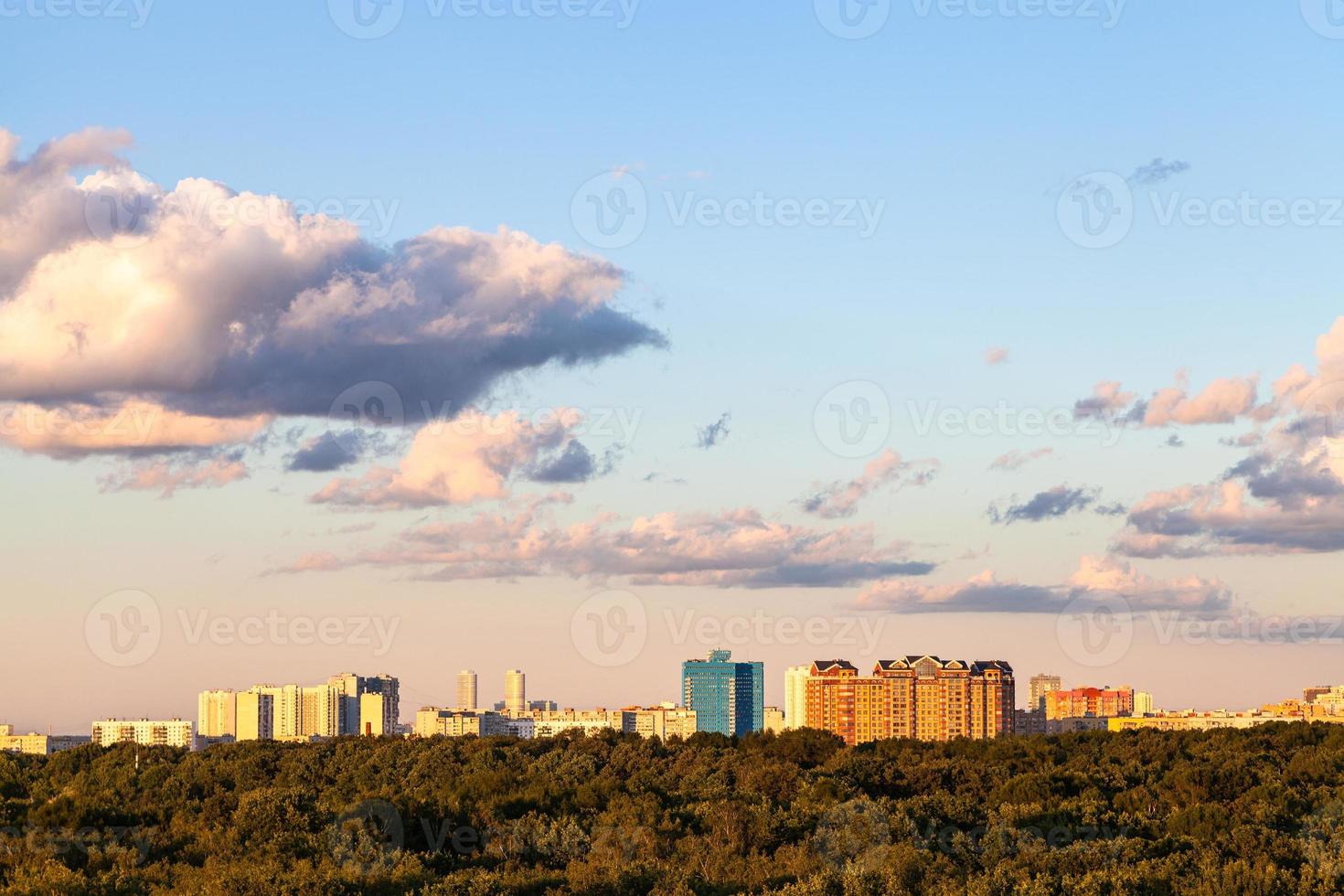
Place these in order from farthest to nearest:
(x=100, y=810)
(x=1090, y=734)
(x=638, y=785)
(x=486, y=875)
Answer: (x=1090, y=734) < (x=638, y=785) < (x=100, y=810) < (x=486, y=875)

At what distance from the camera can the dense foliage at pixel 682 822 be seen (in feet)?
147

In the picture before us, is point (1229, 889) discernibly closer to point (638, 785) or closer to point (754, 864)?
point (754, 864)

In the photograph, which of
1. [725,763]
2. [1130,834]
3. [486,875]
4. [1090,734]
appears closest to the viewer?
[486,875]

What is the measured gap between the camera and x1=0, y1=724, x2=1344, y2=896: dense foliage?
147 feet

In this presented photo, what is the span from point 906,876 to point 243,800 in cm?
2898

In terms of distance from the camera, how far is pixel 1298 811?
67.8m

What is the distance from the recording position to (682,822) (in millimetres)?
63594

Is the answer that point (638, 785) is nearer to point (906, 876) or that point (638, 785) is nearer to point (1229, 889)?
point (906, 876)

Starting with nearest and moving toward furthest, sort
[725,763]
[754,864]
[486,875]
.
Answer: [486,875] < [754,864] < [725,763]

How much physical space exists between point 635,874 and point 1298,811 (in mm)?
36872

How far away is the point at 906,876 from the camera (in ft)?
150

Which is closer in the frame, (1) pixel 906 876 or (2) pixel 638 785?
(1) pixel 906 876

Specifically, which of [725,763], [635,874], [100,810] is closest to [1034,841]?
[635,874]

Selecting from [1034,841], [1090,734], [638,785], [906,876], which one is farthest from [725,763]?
[906,876]
